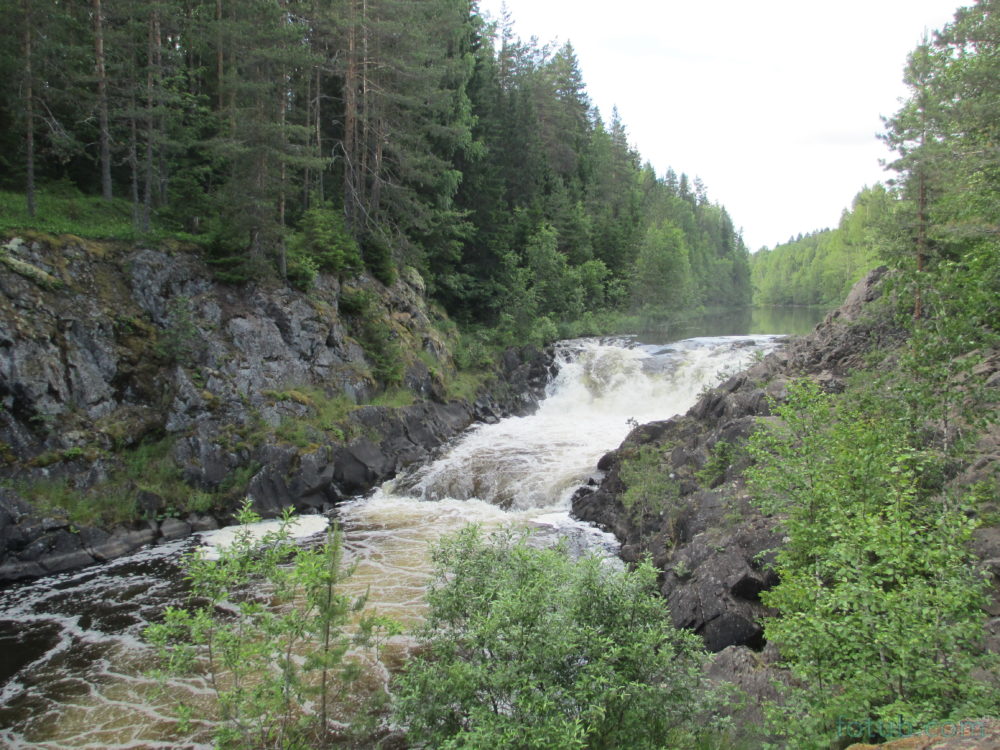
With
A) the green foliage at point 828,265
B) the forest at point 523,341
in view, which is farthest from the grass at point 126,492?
the green foliage at point 828,265

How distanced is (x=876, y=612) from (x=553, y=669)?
2.86 metres

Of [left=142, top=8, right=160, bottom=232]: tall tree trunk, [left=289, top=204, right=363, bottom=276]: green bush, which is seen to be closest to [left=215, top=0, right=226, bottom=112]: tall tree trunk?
[left=142, top=8, right=160, bottom=232]: tall tree trunk

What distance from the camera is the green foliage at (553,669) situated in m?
5.09

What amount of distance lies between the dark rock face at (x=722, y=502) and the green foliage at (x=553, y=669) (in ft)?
8.55

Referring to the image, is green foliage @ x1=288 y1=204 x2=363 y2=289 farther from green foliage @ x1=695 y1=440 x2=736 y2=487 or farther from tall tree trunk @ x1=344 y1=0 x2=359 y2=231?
green foliage @ x1=695 y1=440 x2=736 y2=487

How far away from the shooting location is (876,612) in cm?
511

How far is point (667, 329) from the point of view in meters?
46.0

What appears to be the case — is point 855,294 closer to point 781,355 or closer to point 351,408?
point 781,355

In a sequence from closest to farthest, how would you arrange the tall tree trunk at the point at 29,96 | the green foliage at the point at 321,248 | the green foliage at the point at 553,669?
1. the green foliage at the point at 553,669
2. the tall tree trunk at the point at 29,96
3. the green foliage at the point at 321,248

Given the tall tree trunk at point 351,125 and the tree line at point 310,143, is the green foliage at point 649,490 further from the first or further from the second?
the tall tree trunk at point 351,125

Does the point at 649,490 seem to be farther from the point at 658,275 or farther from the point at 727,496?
the point at 658,275

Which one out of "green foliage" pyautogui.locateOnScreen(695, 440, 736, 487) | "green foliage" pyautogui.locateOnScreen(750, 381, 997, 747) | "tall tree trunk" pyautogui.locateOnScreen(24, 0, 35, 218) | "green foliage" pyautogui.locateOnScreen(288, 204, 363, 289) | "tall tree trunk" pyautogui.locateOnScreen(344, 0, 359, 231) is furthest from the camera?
"tall tree trunk" pyautogui.locateOnScreen(344, 0, 359, 231)

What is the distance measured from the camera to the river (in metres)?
8.50

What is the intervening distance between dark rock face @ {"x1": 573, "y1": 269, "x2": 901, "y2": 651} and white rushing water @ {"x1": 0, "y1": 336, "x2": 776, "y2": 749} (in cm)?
155
